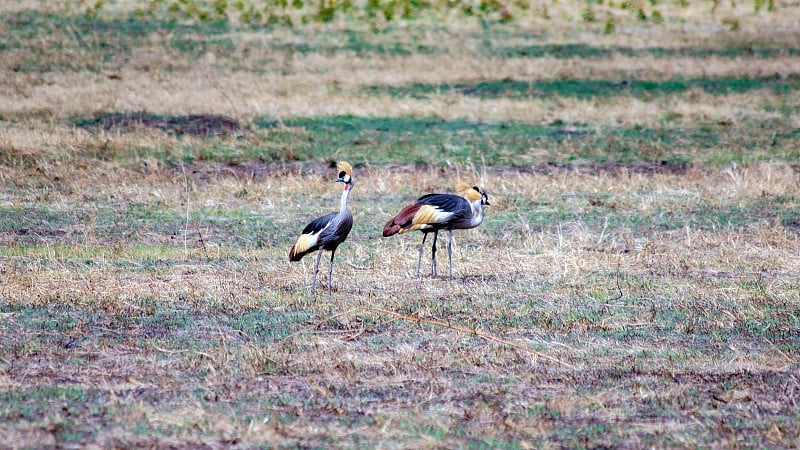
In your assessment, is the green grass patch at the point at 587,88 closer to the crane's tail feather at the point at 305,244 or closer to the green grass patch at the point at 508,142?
the green grass patch at the point at 508,142

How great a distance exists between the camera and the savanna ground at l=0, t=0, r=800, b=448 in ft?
21.0

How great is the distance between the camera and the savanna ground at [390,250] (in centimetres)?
640

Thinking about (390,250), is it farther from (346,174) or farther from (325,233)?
(325,233)

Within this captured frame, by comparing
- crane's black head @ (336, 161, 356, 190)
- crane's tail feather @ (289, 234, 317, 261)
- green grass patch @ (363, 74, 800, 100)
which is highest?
crane's black head @ (336, 161, 356, 190)

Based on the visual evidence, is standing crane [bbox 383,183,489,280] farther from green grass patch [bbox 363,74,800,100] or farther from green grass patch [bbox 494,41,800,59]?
green grass patch [bbox 494,41,800,59]

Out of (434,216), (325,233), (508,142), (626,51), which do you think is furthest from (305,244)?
(626,51)

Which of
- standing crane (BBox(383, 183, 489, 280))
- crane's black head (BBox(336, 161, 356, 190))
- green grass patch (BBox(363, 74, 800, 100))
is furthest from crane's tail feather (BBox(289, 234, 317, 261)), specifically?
green grass patch (BBox(363, 74, 800, 100))

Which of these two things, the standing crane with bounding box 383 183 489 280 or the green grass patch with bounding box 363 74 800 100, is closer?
the standing crane with bounding box 383 183 489 280

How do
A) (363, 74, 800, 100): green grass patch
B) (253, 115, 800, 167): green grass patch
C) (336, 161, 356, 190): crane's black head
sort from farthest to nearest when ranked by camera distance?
1. (363, 74, 800, 100): green grass patch
2. (253, 115, 800, 167): green grass patch
3. (336, 161, 356, 190): crane's black head

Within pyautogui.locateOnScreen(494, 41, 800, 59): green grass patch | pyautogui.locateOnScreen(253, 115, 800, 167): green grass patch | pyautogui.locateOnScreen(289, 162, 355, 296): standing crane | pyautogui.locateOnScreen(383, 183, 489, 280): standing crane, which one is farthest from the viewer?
pyautogui.locateOnScreen(494, 41, 800, 59): green grass patch

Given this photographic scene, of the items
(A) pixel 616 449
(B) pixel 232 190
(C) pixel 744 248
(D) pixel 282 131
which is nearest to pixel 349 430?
(A) pixel 616 449

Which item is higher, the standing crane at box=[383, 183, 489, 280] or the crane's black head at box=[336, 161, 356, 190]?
the crane's black head at box=[336, 161, 356, 190]

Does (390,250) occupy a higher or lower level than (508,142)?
higher

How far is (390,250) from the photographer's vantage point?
37.1ft
